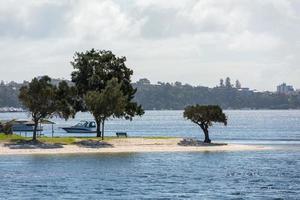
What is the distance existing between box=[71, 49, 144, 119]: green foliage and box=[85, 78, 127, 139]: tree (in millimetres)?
8239

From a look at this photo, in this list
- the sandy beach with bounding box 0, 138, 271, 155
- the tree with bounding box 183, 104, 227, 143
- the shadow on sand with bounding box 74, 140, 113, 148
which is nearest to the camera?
the sandy beach with bounding box 0, 138, 271, 155

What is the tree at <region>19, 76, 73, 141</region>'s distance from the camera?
10544cm

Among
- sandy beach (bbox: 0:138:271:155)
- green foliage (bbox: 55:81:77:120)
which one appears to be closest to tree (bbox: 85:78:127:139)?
green foliage (bbox: 55:81:77:120)

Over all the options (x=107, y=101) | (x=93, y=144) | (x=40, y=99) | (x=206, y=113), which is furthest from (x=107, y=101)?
(x=206, y=113)

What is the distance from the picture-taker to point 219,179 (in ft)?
233

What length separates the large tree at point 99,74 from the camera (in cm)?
12281

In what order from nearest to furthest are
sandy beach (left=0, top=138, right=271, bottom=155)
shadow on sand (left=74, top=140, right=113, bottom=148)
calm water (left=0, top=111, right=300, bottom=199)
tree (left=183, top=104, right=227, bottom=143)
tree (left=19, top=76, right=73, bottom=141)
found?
calm water (left=0, top=111, right=300, bottom=199), sandy beach (left=0, top=138, right=271, bottom=155), shadow on sand (left=74, top=140, right=113, bottom=148), tree (left=19, top=76, right=73, bottom=141), tree (left=183, top=104, right=227, bottom=143)

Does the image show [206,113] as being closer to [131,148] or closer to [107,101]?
[131,148]

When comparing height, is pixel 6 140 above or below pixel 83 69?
below

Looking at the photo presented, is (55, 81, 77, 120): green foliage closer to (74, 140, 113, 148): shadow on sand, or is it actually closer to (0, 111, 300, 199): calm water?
(74, 140, 113, 148): shadow on sand

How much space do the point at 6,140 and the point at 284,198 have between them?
2211 inches

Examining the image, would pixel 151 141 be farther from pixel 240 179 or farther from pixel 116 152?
pixel 240 179

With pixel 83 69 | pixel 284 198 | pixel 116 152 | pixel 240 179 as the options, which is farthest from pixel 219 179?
pixel 83 69

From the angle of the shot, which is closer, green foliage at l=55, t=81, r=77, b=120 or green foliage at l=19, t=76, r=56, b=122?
green foliage at l=19, t=76, r=56, b=122
